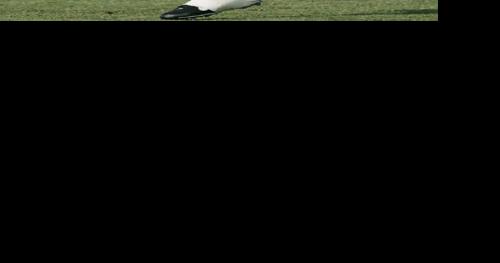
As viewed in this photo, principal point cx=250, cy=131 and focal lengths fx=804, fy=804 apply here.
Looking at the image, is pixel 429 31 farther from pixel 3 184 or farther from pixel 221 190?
pixel 3 184

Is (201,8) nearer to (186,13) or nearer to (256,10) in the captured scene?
(186,13)

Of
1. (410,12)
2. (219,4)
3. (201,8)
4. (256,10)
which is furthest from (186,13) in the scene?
(410,12)

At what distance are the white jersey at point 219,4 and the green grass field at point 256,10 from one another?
6cm

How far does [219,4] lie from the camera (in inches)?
166

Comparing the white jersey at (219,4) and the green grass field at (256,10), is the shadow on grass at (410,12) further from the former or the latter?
the white jersey at (219,4)

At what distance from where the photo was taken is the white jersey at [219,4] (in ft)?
13.5

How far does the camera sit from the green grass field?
3.85m

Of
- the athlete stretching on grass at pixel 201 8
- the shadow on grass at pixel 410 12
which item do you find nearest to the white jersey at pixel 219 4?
the athlete stretching on grass at pixel 201 8

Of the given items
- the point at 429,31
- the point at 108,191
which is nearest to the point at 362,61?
the point at 429,31

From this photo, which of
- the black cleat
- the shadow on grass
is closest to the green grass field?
the shadow on grass

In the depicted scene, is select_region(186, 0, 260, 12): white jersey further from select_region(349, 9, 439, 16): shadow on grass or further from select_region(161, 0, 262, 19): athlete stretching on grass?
select_region(349, 9, 439, 16): shadow on grass

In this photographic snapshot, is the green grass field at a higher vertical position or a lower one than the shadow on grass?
higher

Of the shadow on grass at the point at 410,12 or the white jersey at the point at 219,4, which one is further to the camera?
the white jersey at the point at 219,4

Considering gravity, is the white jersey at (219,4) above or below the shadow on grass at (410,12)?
above
